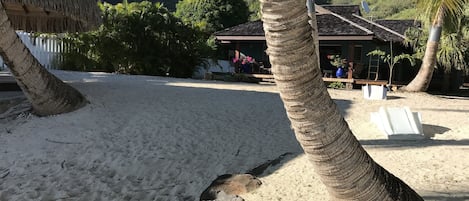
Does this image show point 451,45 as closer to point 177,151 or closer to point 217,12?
point 177,151

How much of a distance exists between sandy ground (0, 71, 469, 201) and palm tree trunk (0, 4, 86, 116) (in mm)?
285

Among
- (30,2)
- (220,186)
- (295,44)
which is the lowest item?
(220,186)

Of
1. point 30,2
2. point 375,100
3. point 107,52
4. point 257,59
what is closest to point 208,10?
point 257,59

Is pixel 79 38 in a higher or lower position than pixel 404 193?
higher

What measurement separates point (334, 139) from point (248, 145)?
388 cm

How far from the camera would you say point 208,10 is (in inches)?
1433

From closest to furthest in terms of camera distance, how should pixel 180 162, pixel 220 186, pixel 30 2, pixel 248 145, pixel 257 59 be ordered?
pixel 220 186 < pixel 180 162 < pixel 248 145 < pixel 30 2 < pixel 257 59

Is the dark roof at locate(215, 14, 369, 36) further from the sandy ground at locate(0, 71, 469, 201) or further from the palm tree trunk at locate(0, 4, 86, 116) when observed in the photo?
the palm tree trunk at locate(0, 4, 86, 116)

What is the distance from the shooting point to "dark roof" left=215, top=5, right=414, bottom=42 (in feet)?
64.7

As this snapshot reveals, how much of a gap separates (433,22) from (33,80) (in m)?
11.9

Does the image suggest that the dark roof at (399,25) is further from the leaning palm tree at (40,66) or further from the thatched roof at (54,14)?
the leaning palm tree at (40,66)

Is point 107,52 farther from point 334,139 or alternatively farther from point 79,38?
point 334,139

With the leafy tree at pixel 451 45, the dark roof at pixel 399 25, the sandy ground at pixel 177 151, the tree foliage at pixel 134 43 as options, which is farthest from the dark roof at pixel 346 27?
the sandy ground at pixel 177 151

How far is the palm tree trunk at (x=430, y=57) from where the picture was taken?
1473cm
